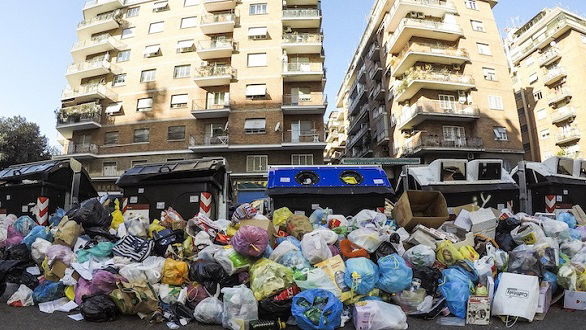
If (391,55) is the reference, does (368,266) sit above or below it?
below

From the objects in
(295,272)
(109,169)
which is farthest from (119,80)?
(295,272)

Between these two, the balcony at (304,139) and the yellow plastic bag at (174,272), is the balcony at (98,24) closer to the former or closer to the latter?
the balcony at (304,139)

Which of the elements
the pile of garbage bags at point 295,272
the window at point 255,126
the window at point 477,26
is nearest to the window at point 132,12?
the window at point 255,126

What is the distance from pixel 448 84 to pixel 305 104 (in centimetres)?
978

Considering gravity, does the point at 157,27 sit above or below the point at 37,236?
above

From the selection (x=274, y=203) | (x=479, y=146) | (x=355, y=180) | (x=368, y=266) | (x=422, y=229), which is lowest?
(x=368, y=266)

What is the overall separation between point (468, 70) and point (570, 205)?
748 inches

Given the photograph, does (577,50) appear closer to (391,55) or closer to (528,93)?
(528,93)

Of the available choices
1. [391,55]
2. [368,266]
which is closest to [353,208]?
[368,266]

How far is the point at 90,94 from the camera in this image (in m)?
24.3

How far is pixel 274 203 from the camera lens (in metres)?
6.21

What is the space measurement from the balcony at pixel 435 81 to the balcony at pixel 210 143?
42.6 feet

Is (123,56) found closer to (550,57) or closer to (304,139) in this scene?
(304,139)

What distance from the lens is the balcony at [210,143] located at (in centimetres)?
2102
